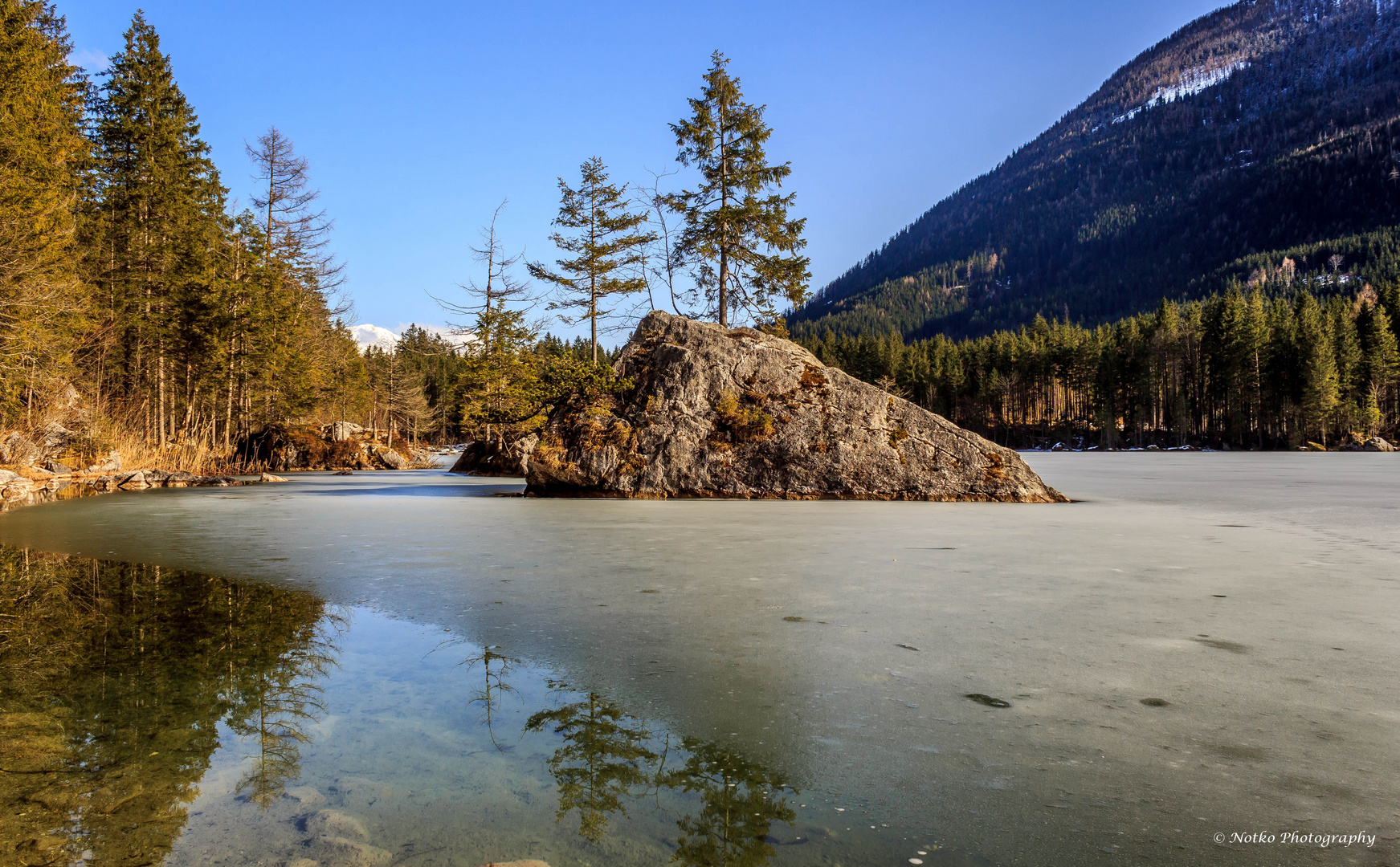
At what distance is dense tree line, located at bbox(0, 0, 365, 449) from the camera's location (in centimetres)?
1656

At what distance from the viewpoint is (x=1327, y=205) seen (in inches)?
6496

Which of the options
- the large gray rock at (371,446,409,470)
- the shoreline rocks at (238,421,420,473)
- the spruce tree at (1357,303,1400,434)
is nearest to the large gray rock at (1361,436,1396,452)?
the spruce tree at (1357,303,1400,434)

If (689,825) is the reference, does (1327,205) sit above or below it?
above

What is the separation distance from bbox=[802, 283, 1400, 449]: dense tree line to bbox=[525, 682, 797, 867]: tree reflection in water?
167ft

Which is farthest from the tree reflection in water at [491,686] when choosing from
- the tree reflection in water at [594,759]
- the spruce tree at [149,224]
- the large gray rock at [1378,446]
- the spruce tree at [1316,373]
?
the spruce tree at [1316,373]

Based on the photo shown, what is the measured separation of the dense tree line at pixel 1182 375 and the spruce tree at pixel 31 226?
4583 centimetres

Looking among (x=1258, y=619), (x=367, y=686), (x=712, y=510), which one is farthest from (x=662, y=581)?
(x=712, y=510)

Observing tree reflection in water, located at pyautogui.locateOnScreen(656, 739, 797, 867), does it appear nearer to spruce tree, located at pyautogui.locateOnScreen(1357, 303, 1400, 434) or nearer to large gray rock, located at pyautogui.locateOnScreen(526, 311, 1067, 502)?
large gray rock, located at pyautogui.locateOnScreen(526, 311, 1067, 502)

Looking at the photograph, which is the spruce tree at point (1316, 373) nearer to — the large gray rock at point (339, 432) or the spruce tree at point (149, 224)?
the large gray rock at point (339, 432)

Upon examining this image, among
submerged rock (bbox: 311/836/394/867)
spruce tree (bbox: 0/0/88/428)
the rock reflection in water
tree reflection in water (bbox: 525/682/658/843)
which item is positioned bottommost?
tree reflection in water (bbox: 525/682/658/843)

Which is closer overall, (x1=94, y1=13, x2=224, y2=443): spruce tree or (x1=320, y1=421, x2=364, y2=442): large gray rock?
(x1=94, y1=13, x2=224, y2=443): spruce tree

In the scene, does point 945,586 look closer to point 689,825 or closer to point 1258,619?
point 1258,619

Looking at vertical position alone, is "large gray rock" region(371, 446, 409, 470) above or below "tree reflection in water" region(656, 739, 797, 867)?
above

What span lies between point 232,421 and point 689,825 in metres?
30.4
